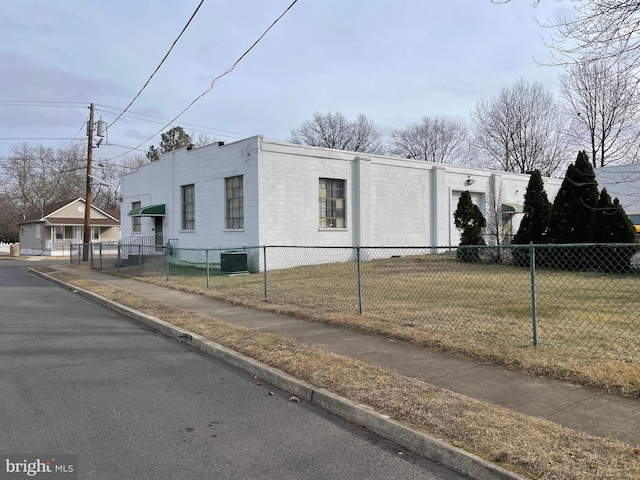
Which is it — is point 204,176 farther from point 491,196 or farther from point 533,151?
point 533,151

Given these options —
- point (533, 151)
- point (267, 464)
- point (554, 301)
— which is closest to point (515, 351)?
point (267, 464)

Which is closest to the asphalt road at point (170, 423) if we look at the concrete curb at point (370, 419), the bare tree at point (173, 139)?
the concrete curb at point (370, 419)

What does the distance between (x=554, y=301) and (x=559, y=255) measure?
687 centimetres

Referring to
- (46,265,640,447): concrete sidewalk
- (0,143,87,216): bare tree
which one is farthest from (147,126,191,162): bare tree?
(46,265,640,447): concrete sidewalk

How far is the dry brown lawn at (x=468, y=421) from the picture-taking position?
324 centimetres

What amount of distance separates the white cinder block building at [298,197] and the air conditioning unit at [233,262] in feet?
3.92

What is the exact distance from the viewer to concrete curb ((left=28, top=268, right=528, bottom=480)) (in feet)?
11.1

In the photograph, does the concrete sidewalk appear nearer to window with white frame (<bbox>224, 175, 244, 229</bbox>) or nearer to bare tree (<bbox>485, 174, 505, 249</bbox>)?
window with white frame (<bbox>224, 175, 244, 229</bbox>)

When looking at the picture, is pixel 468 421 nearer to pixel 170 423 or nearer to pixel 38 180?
pixel 170 423

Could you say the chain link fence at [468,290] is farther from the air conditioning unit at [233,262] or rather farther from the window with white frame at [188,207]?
the window with white frame at [188,207]

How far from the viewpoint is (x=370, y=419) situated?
429cm

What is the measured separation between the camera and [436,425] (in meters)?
3.98

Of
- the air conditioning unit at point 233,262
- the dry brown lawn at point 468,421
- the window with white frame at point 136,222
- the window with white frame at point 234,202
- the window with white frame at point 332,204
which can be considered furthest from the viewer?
Answer: the window with white frame at point 136,222

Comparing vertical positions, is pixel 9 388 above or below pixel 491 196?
below
